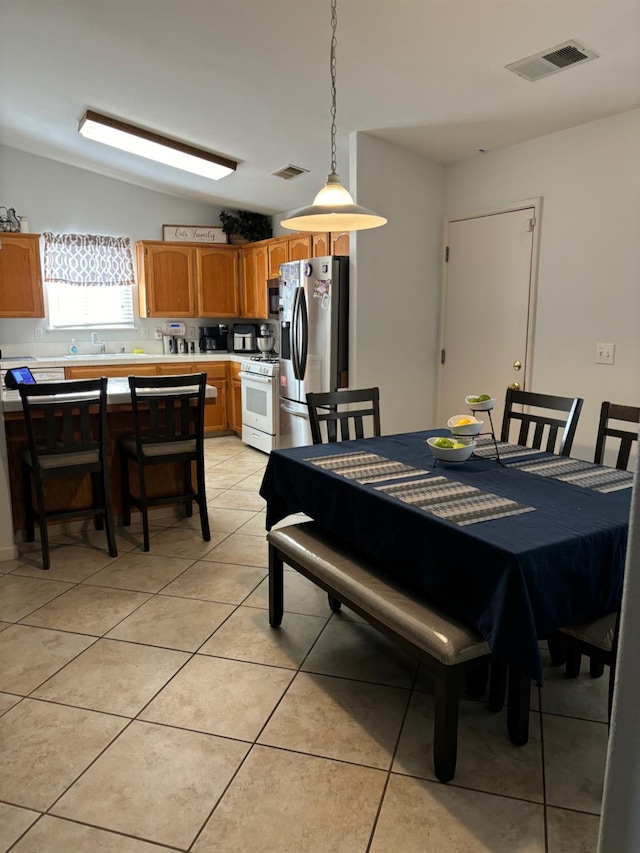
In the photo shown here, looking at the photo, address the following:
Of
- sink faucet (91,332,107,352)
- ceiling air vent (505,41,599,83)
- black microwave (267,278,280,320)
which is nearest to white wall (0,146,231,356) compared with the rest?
sink faucet (91,332,107,352)

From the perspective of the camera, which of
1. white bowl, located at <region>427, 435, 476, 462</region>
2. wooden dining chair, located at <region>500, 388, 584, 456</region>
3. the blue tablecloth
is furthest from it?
wooden dining chair, located at <region>500, 388, 584, 456</region>

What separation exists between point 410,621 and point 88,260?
583 centimetres

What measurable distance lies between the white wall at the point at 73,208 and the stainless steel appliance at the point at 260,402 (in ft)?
4.90

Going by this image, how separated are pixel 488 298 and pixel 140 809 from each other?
12.1ft

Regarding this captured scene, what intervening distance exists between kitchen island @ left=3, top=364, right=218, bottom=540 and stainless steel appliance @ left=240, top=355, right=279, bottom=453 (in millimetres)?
1587

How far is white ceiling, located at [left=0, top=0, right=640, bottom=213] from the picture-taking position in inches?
106

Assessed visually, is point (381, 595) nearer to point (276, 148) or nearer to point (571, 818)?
point (571, 818)

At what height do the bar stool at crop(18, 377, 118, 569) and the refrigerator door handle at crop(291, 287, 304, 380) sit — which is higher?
the refrigerator door handle at crop(291, 287, 304, 380)

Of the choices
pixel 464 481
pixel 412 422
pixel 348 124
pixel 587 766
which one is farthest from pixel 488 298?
pixel 587 766

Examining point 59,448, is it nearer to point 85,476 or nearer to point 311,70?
point 85,476

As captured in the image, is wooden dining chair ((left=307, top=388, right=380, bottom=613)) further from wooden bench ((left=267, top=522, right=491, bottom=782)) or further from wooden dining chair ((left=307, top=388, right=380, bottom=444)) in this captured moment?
wooden bench ((left=267, top=522, right=491, bottom=782))

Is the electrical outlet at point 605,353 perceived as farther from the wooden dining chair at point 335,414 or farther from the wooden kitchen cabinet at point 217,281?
the wooden kitchen cabinet at point 217,281

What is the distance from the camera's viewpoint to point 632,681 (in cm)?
70

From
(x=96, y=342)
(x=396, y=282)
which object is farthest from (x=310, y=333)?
(x=96, y=342)
